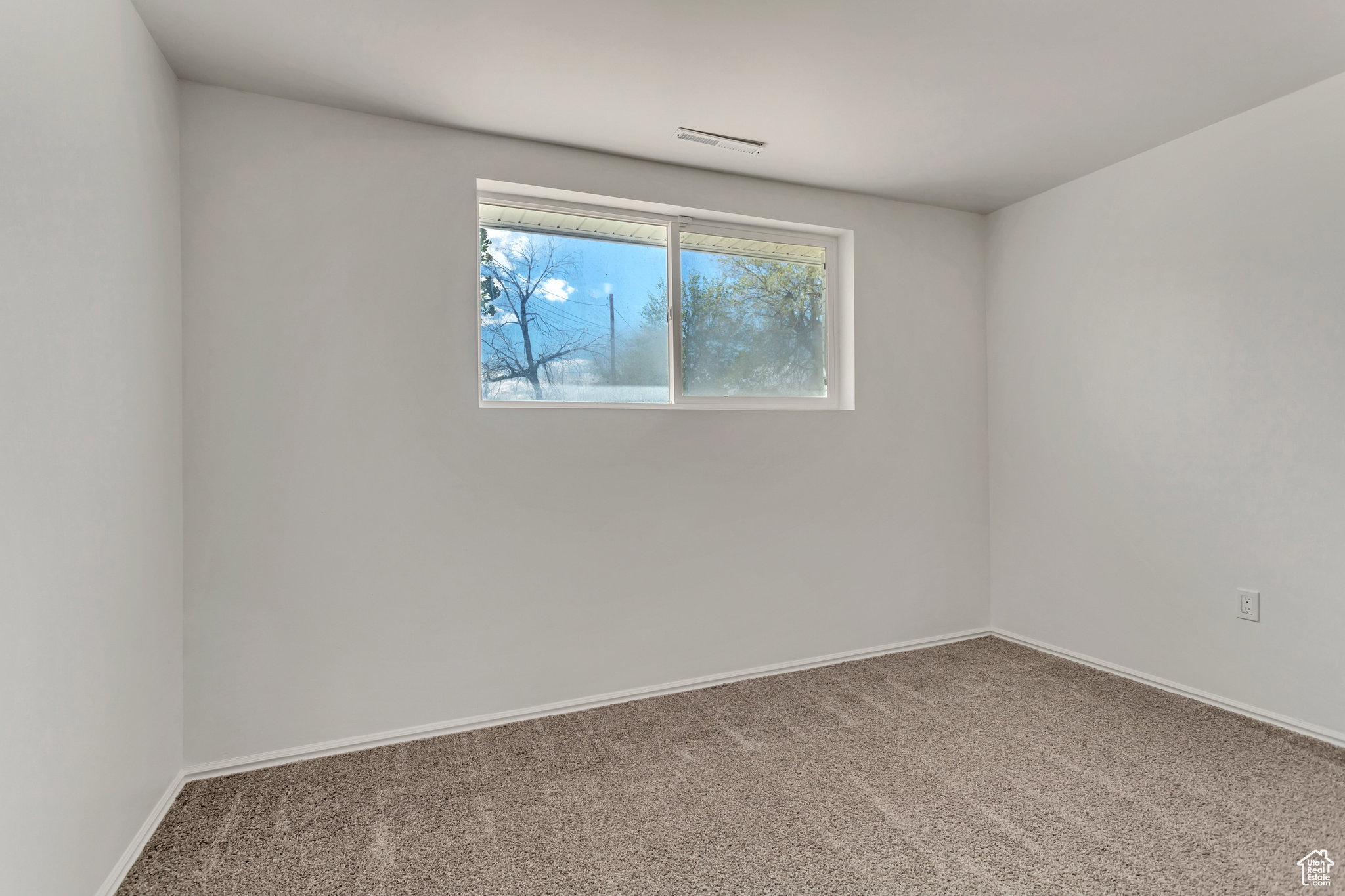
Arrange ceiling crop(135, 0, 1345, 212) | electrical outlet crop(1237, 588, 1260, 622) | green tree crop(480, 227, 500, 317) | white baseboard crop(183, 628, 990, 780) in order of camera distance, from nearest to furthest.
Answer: ceiling crop(135, 0, 1345, 212) → white baseboard crop(183, 628, 990, 780) → electrical outlet crop(1237, 588, 1260, 622) → green tree crop(480, 227, 500, 317)

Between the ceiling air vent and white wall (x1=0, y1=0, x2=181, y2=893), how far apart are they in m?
1.81

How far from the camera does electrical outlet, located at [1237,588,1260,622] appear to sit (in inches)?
104

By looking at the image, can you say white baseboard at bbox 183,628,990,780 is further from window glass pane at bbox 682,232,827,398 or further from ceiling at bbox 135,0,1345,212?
ceiling at bbox 135,0,1345,212

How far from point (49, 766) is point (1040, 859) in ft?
7.79

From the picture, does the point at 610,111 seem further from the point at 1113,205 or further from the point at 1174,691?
the point at 1174,691

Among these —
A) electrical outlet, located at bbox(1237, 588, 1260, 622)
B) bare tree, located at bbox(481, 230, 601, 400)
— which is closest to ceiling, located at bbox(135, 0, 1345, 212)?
bare tree, located at bbox(481, 230, 601, 400)

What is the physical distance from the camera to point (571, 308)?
303cm

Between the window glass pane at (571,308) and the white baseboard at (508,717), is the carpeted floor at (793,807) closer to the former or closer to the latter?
the white baseboard at (508,717)

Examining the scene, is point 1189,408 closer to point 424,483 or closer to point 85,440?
point 424,483

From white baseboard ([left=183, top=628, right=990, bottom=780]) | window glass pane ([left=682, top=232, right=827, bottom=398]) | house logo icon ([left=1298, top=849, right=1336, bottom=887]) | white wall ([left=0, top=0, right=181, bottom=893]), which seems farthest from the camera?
window glass pane ([left=682, top=232, right=827, bottom=398])

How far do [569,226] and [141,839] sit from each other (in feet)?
8.67

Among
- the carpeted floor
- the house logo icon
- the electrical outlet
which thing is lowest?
the carpeted floor

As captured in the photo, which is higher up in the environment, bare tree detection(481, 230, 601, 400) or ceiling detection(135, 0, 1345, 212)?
ceiling detection(135, 0, 1345, 212)

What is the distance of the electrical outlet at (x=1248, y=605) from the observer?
264 centimetres
